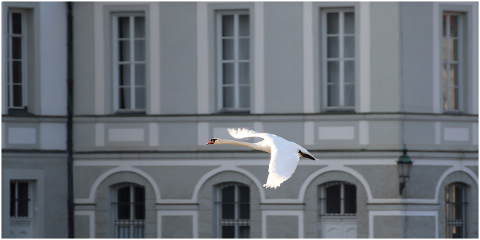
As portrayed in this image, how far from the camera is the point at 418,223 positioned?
80.6 ft

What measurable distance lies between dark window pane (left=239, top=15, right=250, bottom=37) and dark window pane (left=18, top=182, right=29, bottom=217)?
234 inches

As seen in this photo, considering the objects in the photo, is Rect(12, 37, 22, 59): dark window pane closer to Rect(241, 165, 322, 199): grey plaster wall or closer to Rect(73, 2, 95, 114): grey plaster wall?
Rect(73, 2, 95, 114): grey plaster wall

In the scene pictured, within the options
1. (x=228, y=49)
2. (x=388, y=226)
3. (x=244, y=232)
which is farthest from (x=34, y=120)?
(x=388, y=226)

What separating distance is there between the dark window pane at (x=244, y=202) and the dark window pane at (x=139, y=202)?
2.28m

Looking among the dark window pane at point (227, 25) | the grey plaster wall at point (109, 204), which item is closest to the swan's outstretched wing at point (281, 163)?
the dark window pane at point (227, 25)

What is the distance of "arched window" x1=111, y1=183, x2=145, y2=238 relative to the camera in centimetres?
2614

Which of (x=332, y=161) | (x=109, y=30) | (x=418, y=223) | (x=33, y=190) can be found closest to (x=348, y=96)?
(x=332, y=161)

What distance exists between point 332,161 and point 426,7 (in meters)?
3.91

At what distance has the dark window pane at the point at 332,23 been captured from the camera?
2527 centimetres

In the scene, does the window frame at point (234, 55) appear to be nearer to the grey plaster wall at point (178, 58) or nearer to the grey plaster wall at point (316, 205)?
the grey plaster wall at point (178, 58)

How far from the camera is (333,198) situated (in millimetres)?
25125

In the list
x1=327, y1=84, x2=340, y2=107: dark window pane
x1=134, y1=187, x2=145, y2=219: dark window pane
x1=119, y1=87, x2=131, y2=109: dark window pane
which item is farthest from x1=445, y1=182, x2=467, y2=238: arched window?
x1=119, y1=87, x2=131, y2=109: dark window pane

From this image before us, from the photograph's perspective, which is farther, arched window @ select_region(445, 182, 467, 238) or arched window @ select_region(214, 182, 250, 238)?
arched window @ select_region(214, 182, 250, 238)

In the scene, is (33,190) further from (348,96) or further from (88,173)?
(348,96)
